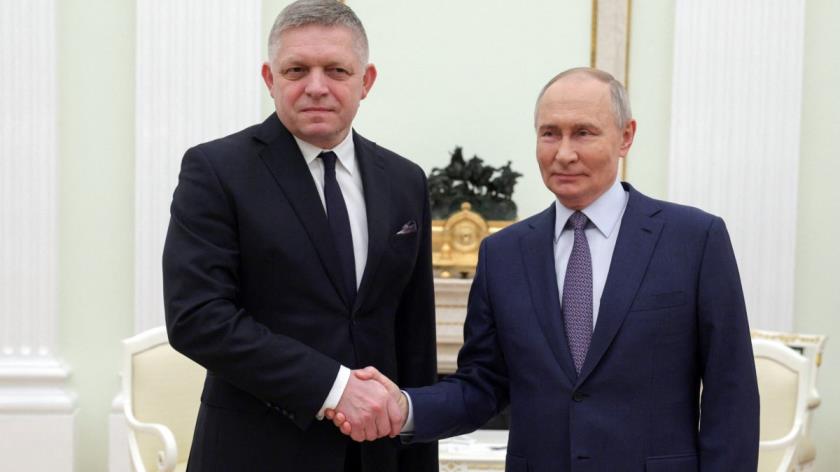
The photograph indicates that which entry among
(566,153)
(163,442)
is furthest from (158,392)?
(566,153)

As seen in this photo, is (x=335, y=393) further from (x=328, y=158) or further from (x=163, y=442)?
(x=163, y=442)

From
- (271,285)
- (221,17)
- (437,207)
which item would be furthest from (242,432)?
(221,17)

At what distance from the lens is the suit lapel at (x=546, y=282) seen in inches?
92.1

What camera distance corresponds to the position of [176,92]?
21.4 ft

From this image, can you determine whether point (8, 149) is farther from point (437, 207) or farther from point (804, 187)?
point (804, 187)

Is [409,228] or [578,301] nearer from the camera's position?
[578,301]

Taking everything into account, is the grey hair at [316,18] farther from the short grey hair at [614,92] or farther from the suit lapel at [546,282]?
the suit lapel at [546,282]

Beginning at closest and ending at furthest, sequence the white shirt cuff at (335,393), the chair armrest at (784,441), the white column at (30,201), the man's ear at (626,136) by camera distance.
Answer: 1. the white shirt cuff at (335,393)
2. the man's ear at (626,136)
3. the chair armrest at (784,441)
4. the white column at (30,201)

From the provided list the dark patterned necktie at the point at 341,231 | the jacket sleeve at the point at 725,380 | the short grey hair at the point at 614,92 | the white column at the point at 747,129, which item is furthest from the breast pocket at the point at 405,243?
the white column at the point at 747,129

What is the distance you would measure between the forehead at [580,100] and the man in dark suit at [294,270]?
459 mm

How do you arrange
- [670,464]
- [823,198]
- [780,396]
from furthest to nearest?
1. [823,198]
2. [780,396]
3. [670,464]

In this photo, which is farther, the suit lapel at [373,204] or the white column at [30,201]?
the white column at [30,201]

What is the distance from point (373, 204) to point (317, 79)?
32 centimetres

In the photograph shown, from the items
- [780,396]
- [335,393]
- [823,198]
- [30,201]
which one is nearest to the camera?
[335,393]
